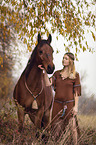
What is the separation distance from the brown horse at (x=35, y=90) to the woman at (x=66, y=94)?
360mm

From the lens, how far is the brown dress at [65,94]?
161 inches

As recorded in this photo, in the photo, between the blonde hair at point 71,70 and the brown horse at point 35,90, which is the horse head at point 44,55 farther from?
the blonde hair at point 71,70

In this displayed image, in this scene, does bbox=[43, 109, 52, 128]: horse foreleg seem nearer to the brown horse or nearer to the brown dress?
the brown horse

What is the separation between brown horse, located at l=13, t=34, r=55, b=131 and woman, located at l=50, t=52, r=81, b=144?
0.36 m

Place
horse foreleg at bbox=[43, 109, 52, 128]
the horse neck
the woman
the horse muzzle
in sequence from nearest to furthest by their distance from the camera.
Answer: the horse muzzle < the woman < the horse neck < horse foreleg at bbox=[43, 109, 52, 128]

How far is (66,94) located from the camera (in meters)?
4.09

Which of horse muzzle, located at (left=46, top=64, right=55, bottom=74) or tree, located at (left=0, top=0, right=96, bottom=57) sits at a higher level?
tree, located at (left=0, top=0, right=96, bottom=57)

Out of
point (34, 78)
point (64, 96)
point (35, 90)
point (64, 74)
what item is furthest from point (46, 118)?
point (64, 74)

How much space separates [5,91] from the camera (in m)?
12.9

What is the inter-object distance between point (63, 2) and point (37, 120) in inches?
148

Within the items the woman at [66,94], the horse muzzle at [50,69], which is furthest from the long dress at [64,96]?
the horse muzzle at [50,69]

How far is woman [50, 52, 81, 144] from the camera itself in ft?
13.4

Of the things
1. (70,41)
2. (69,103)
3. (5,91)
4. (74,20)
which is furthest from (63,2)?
(5,91)

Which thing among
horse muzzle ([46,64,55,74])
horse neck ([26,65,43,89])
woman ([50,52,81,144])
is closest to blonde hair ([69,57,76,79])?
woman ([50,52,81,144])
